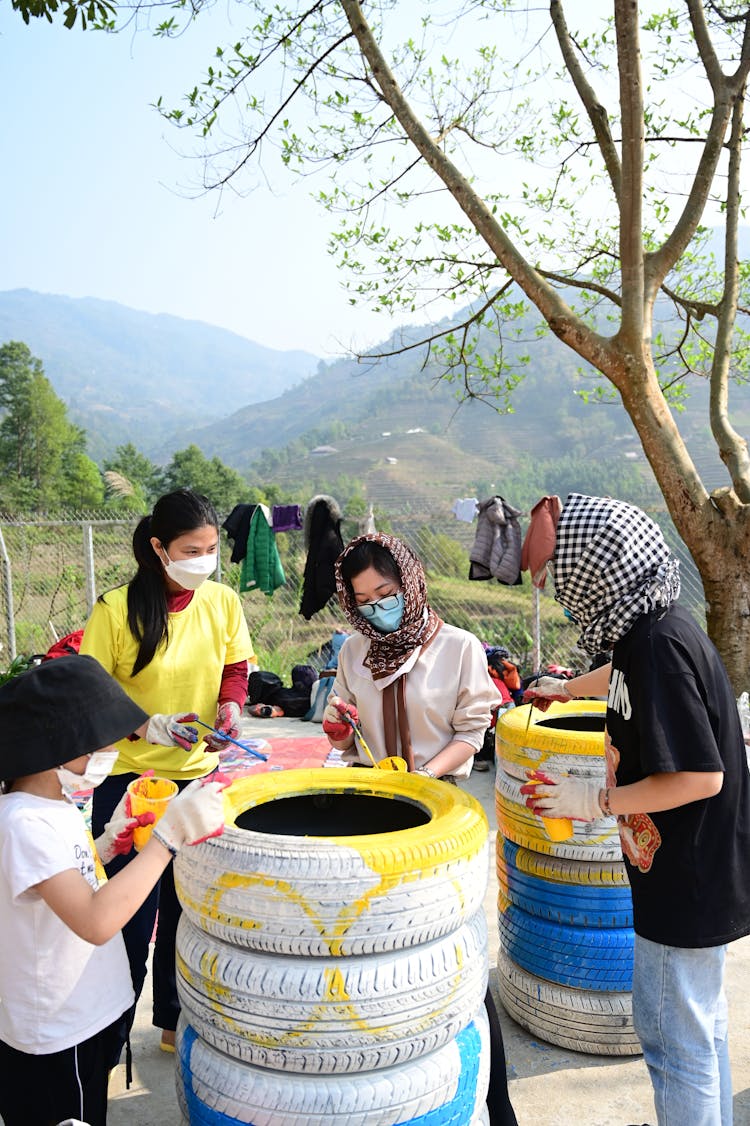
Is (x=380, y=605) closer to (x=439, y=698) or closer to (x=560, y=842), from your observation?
(x=439, y=698)

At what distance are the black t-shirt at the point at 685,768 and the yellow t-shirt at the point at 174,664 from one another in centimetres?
127

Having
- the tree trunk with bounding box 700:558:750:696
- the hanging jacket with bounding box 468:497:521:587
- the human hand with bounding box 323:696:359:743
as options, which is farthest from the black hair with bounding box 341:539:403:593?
the hanging jacket with bounding box 468:497:521:587

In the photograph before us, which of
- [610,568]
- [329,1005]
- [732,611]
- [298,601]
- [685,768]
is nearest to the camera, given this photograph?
[329,1005]

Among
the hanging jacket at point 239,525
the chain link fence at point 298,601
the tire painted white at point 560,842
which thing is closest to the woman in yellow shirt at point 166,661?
the tire painted white at point 560,842

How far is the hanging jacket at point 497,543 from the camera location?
24.0 feet

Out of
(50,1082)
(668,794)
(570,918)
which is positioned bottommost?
(570,918)

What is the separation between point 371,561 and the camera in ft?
8.25

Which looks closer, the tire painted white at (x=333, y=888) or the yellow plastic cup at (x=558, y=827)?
the tire painted white at (x=333, y=888)

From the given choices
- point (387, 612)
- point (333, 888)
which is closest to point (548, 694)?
point (387, 612)

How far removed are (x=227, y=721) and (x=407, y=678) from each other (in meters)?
0.58

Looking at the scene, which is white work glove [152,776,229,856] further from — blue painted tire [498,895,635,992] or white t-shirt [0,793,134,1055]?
blue painted tire [498,895,635,992]

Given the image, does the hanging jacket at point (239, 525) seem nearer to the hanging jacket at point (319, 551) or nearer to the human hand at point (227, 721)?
the hanging jacket at point (319, 551)

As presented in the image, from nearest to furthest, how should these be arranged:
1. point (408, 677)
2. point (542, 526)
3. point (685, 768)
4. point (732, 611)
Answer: point (685, 768) → point (408, 677) → point (732, 611) → point (542, 526)

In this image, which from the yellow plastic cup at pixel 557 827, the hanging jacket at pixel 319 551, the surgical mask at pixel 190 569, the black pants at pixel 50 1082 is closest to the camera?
the black pants at pixel 50 1082
